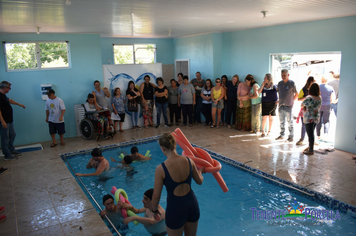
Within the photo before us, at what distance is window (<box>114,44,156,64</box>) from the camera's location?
12461 mm

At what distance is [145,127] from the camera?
9.85 metres

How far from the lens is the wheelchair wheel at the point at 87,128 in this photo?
8102 millimetres

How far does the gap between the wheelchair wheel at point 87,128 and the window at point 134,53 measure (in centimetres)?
494

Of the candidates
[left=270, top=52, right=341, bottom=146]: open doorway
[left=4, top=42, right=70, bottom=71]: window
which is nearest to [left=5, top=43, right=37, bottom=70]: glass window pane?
[left=4, top=42, right=70, bottom=71]: window

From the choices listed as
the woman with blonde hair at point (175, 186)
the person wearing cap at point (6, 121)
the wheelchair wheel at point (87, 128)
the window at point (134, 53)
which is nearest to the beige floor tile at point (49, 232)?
the woman with blonde hair at point (175, 186)

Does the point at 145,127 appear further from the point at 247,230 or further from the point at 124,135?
the point at 247,230

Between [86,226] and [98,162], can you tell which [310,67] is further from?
[86,226]

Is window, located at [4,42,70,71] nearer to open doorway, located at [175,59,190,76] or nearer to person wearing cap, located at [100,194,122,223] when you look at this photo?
open doorway, located at [175,59,190,76]

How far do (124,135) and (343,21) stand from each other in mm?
6673

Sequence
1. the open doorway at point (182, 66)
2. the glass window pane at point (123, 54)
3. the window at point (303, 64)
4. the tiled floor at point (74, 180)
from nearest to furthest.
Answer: the tiled floor at point (74, 180) < the window at point (303, 64) < the open doorway at point (182, 66) < the glass window pane at point (123, 54)

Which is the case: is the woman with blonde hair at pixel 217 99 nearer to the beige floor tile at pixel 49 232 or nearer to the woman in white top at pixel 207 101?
the woman in white top at pixel 207 101

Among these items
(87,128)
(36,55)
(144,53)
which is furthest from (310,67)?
(36,55)

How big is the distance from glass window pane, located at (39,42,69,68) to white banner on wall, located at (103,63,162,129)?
4.29 feet
